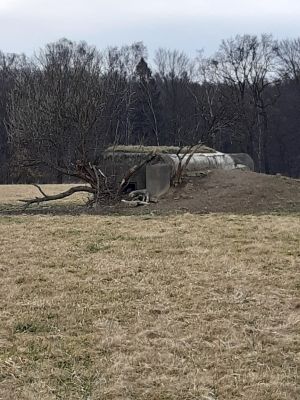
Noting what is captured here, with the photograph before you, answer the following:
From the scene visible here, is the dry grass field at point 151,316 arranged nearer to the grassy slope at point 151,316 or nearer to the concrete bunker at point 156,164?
the grassy slope at point 151,316

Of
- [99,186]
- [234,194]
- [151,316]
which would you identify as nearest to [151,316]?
[151,316]

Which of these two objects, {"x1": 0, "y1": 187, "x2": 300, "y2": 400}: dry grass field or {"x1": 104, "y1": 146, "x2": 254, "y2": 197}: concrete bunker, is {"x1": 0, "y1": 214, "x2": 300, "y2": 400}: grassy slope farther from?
{"x1": 104, "y1": 146, "x2": 254, "y2": 197}: concrete bunker

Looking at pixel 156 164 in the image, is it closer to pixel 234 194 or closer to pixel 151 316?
pixel 234 194

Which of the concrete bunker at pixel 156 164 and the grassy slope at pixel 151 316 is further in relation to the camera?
the concrete bunker at pixel 156 164

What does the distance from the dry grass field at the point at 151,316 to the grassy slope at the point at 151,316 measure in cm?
1

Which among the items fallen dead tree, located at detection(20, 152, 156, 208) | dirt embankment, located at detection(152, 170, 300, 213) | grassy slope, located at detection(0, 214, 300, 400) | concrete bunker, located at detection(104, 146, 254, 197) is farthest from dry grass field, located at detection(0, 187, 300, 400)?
concrete bunker, located at detection(104, 146, 254, 197)

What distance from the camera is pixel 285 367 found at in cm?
390

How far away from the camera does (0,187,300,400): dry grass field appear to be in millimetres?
3703

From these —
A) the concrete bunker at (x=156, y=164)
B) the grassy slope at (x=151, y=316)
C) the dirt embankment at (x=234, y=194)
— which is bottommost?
the grassy slope at (x=151, y=316)

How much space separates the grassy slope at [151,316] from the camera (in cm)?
371

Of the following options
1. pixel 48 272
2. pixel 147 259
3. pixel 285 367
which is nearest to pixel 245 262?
pixel 147 259

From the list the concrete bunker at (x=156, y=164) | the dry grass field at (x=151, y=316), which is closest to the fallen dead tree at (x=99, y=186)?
the concrete bunker at (x=156, y=164)

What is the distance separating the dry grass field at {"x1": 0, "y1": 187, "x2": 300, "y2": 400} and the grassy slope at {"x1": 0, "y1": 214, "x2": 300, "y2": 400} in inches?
0.4

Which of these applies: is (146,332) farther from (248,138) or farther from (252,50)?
(252,50)
